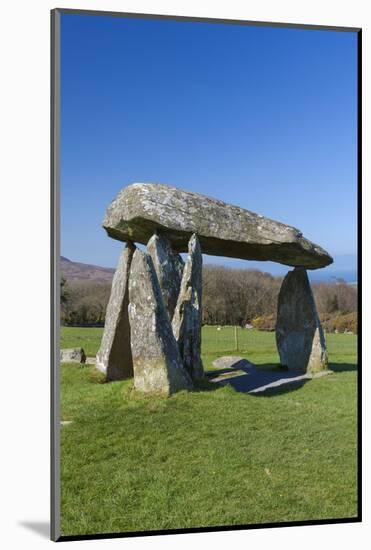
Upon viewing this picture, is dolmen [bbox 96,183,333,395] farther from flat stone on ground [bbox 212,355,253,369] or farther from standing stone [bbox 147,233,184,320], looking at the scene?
flat stone on ground [bbox 212,355,253,369]

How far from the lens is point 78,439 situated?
7715 mm

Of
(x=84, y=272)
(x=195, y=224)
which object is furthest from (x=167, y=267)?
(x=84, y=272)

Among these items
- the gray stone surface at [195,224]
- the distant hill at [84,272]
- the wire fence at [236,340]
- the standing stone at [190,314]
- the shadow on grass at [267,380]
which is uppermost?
the gray stone surface at [195,224]

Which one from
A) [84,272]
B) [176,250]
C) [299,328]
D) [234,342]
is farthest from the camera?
[234,342]

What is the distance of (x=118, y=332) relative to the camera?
1077cm

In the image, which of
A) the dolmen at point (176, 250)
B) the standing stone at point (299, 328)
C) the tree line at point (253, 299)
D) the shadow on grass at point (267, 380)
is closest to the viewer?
the dolmen at point (176, 250)

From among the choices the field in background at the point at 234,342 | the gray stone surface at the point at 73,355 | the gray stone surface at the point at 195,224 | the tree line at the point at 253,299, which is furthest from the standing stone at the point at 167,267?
the tree line at the point at 253,299

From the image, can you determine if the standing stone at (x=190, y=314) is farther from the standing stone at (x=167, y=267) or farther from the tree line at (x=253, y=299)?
the tree line at (x=253, y=299)

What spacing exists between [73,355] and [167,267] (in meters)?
2.09

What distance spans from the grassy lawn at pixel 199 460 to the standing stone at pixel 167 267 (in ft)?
5.86

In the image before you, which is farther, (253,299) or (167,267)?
(253,299)

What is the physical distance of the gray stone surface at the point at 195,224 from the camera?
33.4 ft

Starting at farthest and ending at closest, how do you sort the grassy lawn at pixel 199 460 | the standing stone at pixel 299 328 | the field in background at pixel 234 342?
the standing stone at pixel 299 328 < the field in background at pixel 234 342 < the grassy lawn at pixel 199 460

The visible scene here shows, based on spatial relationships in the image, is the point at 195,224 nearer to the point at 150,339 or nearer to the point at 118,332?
Result: the point at 118,332
